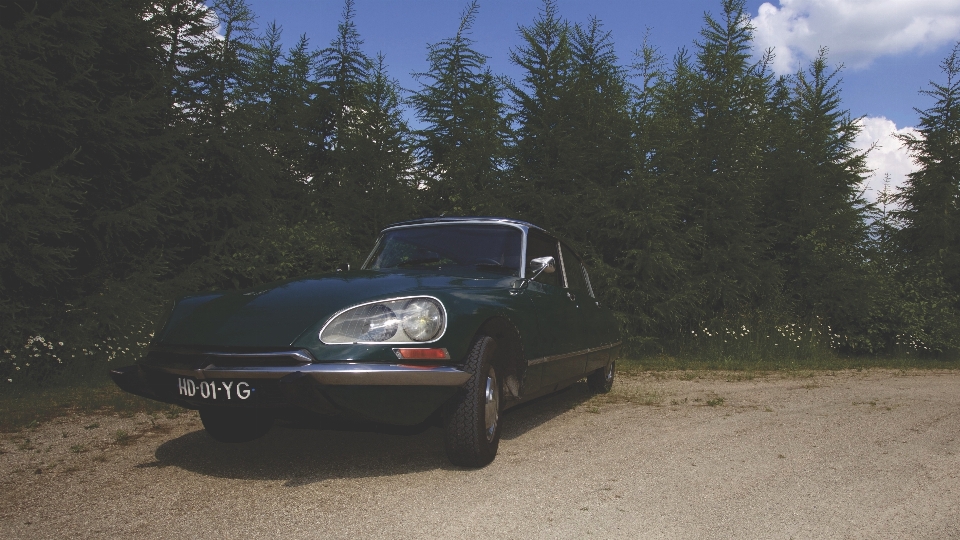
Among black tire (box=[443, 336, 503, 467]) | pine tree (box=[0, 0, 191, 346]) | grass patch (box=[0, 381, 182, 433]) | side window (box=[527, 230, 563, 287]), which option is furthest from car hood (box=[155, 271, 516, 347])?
pine tree (box=[0, 0, 191, 346])

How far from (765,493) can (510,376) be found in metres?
1.71

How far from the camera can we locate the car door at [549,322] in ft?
16.0

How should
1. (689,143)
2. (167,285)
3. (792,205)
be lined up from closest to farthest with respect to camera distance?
(167,285), (689,143), (792,205)

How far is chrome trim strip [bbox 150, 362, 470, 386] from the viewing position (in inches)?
135

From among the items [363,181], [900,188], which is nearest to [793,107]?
[900,188]

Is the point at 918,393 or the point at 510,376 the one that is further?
the point at 918,393

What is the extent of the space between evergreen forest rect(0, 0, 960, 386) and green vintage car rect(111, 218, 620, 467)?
17.2 feet

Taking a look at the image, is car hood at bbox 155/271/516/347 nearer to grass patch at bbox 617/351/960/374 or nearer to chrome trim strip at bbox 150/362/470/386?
chrome trim strip at bbox 150/362/470/386

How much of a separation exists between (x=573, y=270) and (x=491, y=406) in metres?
2.89

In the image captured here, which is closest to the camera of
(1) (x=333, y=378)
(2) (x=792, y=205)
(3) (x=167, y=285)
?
(1) (x=333, y=378)

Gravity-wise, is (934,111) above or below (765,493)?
above

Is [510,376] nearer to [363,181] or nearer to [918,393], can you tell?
[918,393]

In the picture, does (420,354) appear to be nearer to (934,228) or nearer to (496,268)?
(496,268)

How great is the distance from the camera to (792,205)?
1648 centimetres
